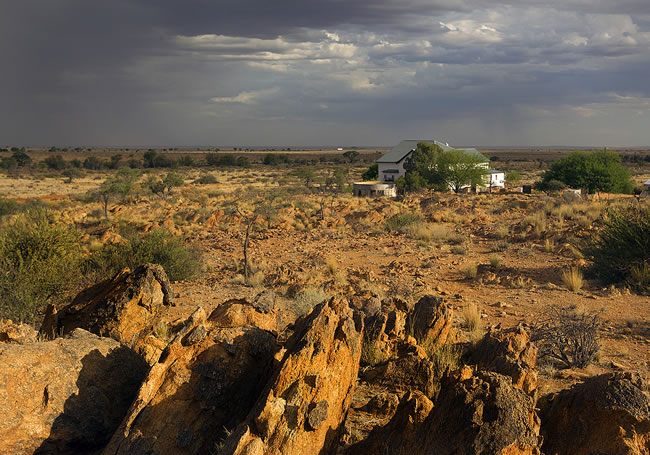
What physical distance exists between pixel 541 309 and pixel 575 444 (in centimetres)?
741

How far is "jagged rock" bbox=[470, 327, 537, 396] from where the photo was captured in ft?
15.9

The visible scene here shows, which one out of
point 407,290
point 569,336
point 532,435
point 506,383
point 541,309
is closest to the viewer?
point 532,435

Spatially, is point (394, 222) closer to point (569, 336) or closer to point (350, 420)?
point (569, 336)

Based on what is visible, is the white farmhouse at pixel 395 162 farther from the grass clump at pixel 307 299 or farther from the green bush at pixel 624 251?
the grass clump at pixel 307 299

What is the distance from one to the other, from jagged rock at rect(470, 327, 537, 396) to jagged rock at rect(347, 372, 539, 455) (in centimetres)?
94

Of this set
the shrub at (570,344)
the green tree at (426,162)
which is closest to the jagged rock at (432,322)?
the shrub at (570,344)

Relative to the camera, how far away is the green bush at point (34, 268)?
8.85 metres

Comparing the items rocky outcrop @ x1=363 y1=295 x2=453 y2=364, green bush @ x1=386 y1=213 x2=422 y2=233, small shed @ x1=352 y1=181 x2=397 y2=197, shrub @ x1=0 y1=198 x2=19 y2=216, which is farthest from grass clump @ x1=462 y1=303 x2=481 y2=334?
small shed @ x1=352 y1=181 x2=397 y2=197

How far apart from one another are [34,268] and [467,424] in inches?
353

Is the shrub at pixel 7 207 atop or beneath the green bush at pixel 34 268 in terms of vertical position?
beneath

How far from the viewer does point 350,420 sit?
4742 millimetres

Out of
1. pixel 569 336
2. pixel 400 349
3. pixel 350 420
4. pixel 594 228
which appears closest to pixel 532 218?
pixel 594 228

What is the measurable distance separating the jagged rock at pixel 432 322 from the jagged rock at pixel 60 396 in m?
3.43

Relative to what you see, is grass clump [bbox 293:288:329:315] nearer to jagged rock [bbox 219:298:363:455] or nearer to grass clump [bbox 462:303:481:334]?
grass clump [bbox 462:303:481:334]
